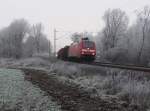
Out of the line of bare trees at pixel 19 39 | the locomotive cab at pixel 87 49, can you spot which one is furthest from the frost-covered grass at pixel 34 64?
the line of bare trees at pixel 19 39

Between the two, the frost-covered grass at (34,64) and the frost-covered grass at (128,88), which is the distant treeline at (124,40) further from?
the frost-covered grass at (128,88)

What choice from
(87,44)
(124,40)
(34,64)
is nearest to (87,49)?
(87,44)

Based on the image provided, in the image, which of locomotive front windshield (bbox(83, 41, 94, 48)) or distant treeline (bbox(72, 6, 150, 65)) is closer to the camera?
locomotive front windshield (bbox(83, 41, 94, 48))

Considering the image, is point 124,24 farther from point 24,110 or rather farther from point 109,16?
point 24,110

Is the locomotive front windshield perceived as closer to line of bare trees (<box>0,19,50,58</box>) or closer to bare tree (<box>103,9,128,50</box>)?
bare tree (<box>103,9,128,50</box>)

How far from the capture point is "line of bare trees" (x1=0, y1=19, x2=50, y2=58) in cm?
9212

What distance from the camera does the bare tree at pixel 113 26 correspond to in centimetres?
7475

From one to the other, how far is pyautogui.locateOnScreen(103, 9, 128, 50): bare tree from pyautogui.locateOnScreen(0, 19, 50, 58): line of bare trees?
87.8 ft

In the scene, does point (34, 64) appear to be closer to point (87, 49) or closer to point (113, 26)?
point (87, 49)

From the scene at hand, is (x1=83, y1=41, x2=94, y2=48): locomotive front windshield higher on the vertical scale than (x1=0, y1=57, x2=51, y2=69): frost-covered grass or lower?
higher

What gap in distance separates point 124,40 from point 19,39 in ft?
129

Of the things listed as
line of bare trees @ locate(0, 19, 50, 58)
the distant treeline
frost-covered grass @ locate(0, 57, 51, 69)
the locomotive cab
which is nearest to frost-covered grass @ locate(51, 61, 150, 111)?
the locomotive cab

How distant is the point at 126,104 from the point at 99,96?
2125mm

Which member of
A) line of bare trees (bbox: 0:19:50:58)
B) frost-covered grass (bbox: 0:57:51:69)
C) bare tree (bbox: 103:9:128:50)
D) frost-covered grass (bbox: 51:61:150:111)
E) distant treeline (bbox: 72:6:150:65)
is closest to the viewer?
frost-covered grass (bbox: 51:61:150:111)
